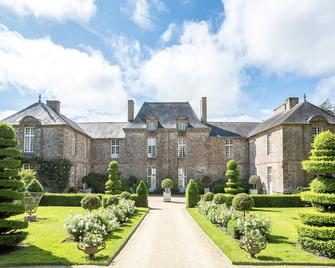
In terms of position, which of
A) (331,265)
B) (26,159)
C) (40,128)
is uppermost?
(40,128)

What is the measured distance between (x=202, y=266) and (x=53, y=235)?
6.62m

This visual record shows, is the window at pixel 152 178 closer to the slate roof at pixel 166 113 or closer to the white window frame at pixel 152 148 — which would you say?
the white window frame at pixel 152 148

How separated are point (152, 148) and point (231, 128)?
9.11 meters

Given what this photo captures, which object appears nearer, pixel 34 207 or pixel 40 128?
pixel 34 207

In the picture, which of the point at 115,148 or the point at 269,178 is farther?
the point at 115,148


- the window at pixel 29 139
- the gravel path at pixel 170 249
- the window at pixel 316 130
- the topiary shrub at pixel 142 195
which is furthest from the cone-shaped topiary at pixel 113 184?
the window at pixel 316 130

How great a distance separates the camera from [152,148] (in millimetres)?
37719

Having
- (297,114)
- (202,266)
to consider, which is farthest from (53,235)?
(297,114)

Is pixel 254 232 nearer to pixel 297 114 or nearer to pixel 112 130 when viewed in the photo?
pixel 297 114

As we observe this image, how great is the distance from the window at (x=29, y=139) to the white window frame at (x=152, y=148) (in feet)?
38.3

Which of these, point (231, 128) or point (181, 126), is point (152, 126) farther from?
point (231, 128)

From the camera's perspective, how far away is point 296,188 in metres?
27.8

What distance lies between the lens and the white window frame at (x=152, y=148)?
124ft

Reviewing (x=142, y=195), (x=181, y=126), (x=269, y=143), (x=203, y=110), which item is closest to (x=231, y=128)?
(x=203, y=110)
